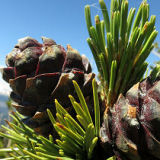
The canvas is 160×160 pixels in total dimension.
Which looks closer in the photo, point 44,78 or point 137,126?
point 137,126

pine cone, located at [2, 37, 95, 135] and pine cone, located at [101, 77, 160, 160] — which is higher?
pine cone, located at [2, 37, 95, 135]

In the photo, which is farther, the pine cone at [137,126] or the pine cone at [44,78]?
the pine cone at [44,78]

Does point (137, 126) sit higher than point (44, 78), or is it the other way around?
point (44, 78)

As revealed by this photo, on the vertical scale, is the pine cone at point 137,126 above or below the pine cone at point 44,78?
below

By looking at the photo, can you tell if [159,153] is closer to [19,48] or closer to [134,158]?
[134,158]

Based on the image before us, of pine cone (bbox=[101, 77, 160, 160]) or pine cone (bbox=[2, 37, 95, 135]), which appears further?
pine cone (bbox=[2, 37, 95, 135])
